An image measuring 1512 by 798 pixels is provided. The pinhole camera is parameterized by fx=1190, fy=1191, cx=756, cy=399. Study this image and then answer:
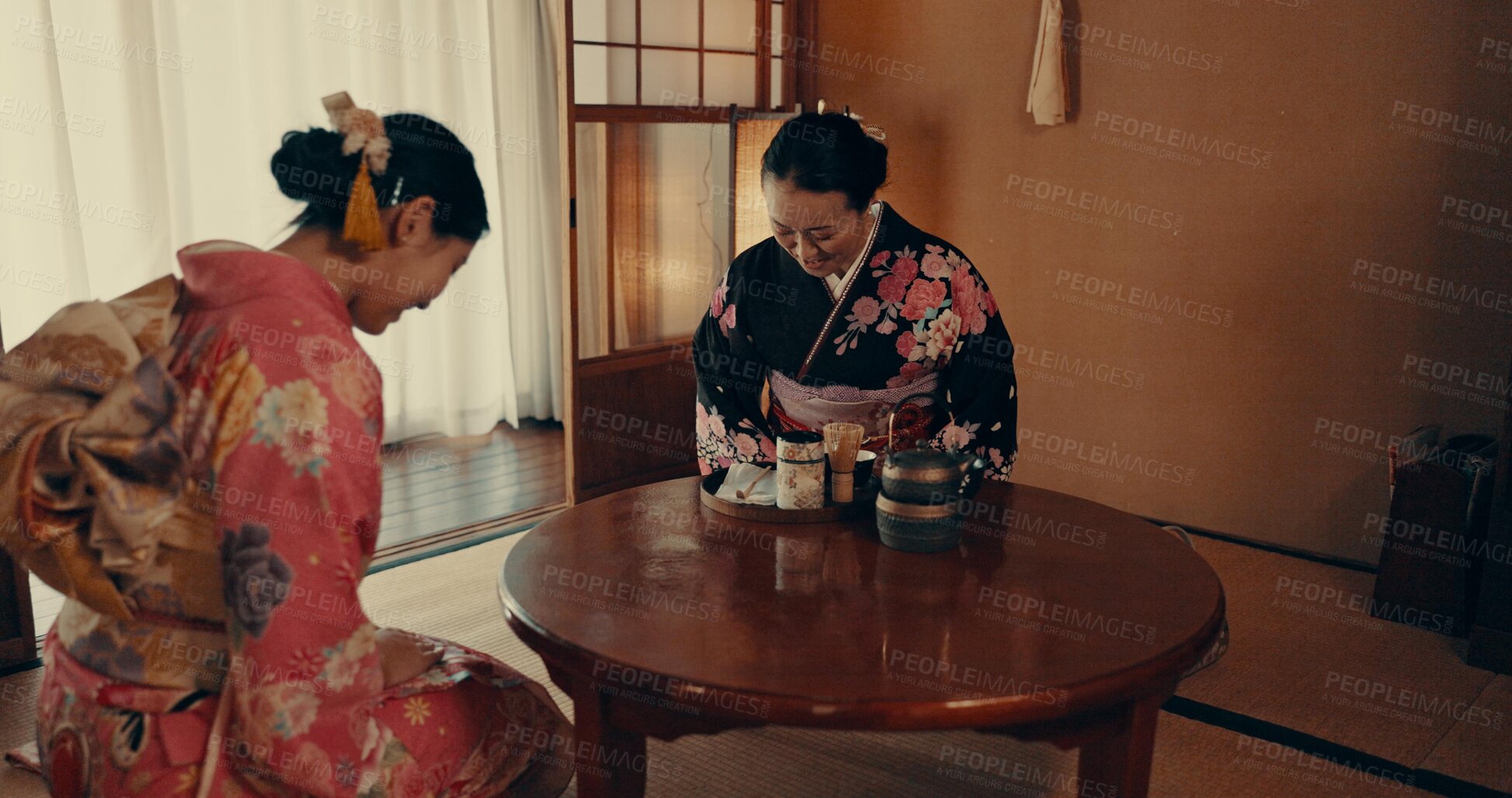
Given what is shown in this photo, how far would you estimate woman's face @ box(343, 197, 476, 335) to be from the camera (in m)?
1.52

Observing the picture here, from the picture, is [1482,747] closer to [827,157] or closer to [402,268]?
[827,157]

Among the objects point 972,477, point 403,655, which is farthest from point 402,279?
point 972,477

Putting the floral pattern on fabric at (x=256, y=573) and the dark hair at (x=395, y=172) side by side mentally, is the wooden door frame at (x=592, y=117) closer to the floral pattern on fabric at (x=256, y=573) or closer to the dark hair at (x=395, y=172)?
the dark hair at (x=395, y=172)

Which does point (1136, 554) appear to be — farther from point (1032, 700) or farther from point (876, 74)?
point (876, 74)

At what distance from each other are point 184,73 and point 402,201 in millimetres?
3184

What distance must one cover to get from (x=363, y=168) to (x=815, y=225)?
46.0 inches

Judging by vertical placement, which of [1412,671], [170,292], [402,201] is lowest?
[1412,671]

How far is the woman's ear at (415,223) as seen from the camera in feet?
4.98

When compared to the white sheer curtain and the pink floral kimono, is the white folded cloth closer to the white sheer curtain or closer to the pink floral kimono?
the pink floral kimono

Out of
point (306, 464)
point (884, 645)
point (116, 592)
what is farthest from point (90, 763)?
point (884, 645)

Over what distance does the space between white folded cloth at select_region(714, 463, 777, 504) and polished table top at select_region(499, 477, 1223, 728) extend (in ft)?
0.23

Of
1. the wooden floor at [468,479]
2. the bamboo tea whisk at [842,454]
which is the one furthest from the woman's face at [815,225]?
the wooden floor at [468,479]

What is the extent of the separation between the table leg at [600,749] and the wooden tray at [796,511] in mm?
459

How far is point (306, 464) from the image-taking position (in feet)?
4.30
